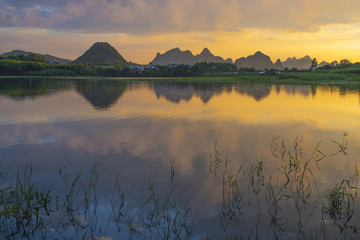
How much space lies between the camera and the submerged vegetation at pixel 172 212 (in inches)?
224

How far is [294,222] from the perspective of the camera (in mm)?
6109

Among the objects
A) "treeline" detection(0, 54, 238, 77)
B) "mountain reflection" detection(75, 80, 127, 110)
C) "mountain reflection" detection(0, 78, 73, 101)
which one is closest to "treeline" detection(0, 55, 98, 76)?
"treeline" detection(0, 54, 238, 77)

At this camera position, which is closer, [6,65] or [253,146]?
[253,146]

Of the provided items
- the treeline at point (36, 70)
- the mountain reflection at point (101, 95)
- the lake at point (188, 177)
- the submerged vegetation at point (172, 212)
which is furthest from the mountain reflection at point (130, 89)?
the treeline at point (36, 70)

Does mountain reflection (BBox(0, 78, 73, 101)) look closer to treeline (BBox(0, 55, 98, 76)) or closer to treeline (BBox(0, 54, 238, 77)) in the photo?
treeline (BBox(0, 55, 98, 76))

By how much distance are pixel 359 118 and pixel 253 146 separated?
477 inches

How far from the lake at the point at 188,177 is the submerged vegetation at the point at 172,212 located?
0.03m

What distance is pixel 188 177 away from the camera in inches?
336

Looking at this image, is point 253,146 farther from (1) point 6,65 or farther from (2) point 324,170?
(1) point 6,65

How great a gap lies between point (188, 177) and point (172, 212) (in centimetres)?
214

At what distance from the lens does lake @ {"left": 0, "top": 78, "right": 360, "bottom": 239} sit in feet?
19.5

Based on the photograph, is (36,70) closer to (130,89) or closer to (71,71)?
(71,71)

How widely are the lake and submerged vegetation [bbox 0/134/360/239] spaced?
27mm

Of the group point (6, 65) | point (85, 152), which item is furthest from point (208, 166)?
point (6, 65)
